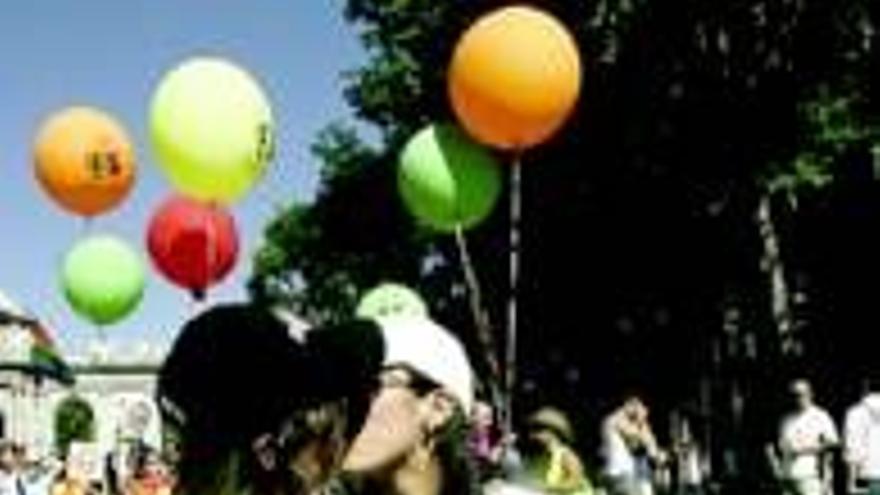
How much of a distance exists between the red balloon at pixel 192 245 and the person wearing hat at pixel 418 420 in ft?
35.6

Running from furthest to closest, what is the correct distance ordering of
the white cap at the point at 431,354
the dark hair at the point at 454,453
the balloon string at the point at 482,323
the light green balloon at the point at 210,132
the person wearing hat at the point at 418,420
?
1. the balloon string at the point at 482,323
2. the light green balloon at the point at 210,132
3. the dark hair at the point at 454,453
4. the white cap at the point at 431,354
5. the person wearing hat at the point at 418,420

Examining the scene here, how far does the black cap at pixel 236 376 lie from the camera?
128 inches

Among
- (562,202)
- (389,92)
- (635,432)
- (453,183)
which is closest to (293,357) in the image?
(453,183)

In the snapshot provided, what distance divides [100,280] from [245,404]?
575 inches

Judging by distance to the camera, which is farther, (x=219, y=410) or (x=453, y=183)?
(x=453, y=183)

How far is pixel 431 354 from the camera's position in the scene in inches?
194

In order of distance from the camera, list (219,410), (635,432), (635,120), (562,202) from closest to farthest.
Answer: (219,410) < (635,432) < (635,120) < (562,202)

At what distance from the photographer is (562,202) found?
125ft

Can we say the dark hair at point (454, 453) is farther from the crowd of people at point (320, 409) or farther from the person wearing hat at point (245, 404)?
the person wearing hat at point (245, 404)

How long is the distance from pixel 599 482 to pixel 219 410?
15316 mm

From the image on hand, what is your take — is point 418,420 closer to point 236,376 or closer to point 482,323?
point 236,376

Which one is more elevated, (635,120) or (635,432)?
(635,120)

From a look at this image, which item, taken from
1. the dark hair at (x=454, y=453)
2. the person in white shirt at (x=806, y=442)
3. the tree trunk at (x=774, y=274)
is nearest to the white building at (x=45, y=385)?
the tree trunk at (x=774, y=274)

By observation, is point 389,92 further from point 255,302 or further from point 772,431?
point 255,302
